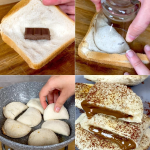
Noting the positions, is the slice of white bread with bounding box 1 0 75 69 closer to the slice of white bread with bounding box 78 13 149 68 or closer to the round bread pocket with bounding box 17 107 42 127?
the slice of white bread with bounding box 78 13 149 68

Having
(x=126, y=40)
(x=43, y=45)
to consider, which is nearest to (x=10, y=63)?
(x=43, y=45)

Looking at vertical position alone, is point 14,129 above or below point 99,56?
below

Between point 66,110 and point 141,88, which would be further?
point 66,110

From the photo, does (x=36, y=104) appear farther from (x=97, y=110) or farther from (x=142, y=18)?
(x=142, y=18)

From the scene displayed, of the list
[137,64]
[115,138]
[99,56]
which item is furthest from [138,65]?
[115,138]

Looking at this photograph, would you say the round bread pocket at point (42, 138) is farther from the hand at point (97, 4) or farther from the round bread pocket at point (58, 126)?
the hand at point (97, 4)

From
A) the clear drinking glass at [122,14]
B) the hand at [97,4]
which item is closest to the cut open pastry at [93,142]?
the clear drinking glass at [122,14]

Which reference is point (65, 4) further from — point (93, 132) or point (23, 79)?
point (93, 132)
